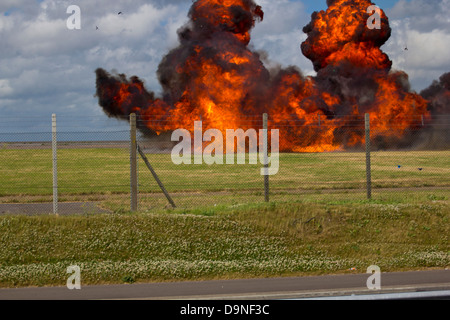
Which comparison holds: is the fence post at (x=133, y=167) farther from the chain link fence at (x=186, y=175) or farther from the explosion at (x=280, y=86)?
the explosion at (x=280, y=86)

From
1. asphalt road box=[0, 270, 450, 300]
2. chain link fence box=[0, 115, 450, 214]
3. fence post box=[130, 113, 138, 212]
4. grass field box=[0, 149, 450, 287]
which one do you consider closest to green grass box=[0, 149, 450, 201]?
chain link fence box=[0, 115, 450, 214]

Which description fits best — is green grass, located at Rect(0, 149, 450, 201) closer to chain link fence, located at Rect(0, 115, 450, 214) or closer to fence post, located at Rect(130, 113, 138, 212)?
chain link fence, located at Rect(0, 115, 450, 214)

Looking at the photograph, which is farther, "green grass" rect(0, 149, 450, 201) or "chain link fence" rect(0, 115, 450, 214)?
"green grass" rect(0, 149, 450, 201)

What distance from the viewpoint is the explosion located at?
39344 mm

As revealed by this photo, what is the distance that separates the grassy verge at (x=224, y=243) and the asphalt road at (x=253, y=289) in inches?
14.8

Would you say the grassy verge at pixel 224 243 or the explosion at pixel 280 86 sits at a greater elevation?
the explosion at pixel 280 86

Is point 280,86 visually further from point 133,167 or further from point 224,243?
point 224,243

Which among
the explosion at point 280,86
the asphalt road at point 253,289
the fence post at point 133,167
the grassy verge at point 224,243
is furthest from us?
the explosion at point 280,86

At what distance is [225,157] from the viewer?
29.4 m

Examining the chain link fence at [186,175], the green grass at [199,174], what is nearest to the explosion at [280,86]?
the chain link fence at [186,175]

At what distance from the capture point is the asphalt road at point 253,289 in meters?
7.39

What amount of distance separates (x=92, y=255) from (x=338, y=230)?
454 centimetres

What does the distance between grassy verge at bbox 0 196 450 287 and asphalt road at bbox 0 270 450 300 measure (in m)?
0.38

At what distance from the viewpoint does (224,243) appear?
962 cm
